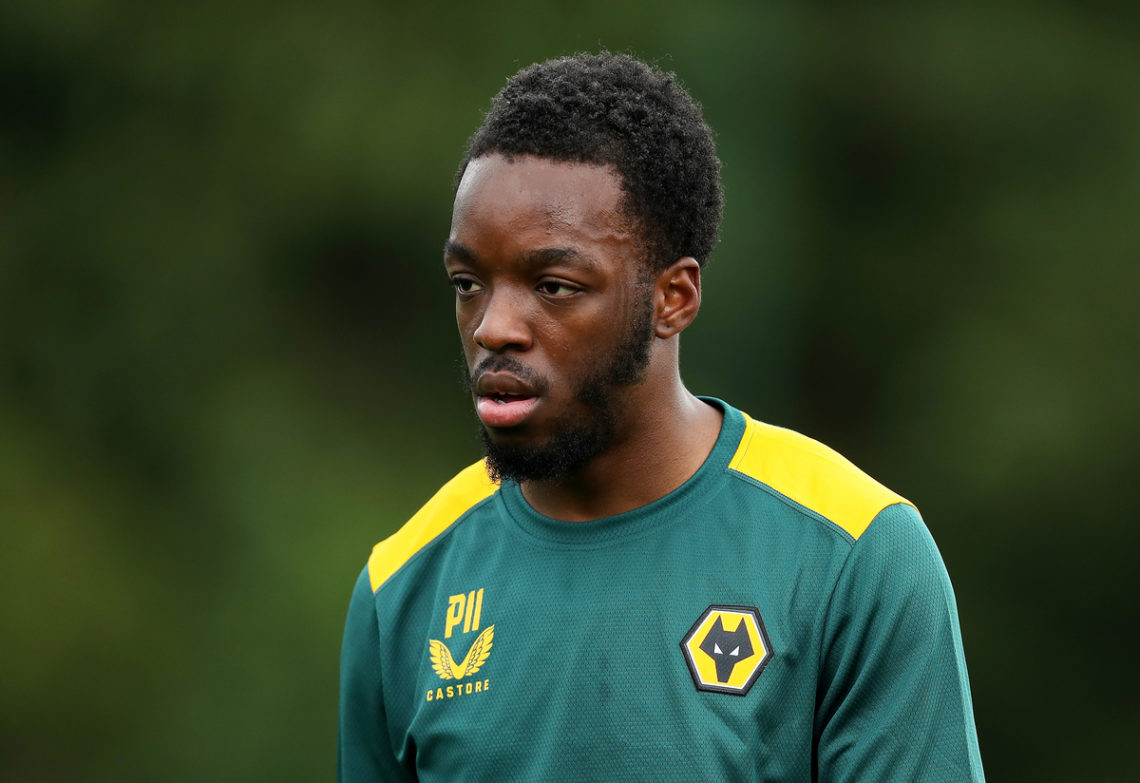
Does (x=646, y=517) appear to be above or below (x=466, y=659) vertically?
above

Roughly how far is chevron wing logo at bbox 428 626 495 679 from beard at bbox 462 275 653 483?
12.0 inches

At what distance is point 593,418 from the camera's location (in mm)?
2721

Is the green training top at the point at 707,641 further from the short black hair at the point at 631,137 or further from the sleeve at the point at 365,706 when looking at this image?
the short black hair at the point at 631,137

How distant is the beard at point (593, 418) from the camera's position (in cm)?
270

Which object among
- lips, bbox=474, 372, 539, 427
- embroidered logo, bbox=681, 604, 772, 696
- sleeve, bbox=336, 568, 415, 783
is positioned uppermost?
lips, bbox=474, 372, 539, 427

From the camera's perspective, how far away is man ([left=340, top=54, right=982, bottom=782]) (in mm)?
2494

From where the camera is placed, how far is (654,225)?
2727 mm

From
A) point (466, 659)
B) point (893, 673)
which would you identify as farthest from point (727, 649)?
point (466, 659)

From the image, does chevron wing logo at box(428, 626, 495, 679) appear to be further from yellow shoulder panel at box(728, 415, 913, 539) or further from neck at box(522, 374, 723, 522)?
yellow shoulder panel at box(728, 415, 913, 539)

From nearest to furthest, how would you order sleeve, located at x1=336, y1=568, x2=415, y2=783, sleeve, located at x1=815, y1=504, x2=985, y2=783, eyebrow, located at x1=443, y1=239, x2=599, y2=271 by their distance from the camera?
sleeve, located at x1=815, y1=504, x2=985, y2=783, eyebrow, located at x1=443, y1=239, x2=599, y2=271, sleeve, located at x1=336, y1=568, x2=415, y2=783

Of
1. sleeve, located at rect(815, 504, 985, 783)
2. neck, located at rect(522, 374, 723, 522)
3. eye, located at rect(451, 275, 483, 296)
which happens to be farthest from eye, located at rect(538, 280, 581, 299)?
sleeve, located at rect(815, 504, 985, 783)

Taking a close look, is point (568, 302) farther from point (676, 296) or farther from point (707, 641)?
point (707, 641)

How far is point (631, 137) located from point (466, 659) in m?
1.01

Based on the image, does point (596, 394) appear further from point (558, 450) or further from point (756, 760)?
point (756, 760)
